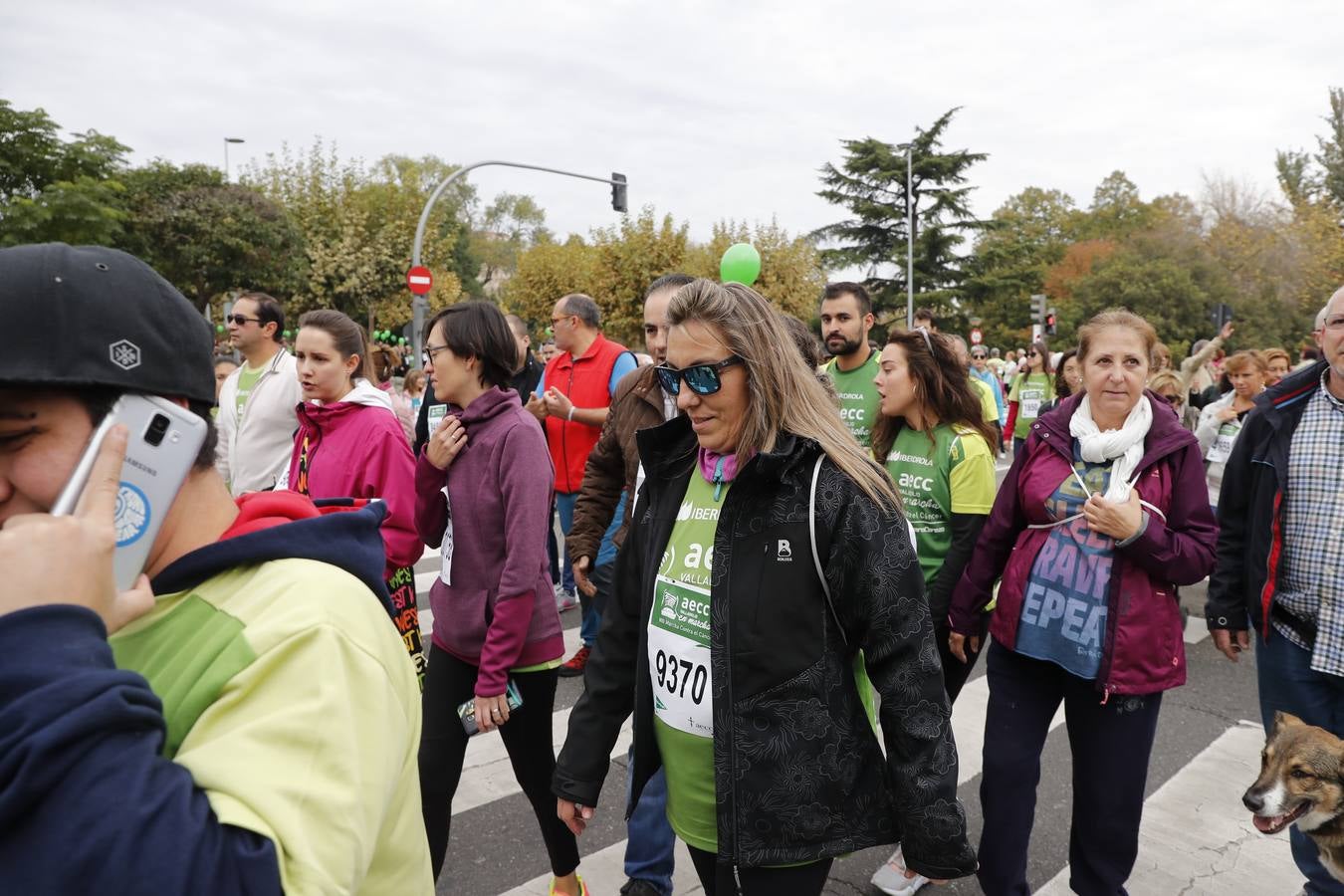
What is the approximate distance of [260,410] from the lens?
193 inches

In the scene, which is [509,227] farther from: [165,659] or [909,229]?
[165,659]

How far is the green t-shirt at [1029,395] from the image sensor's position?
11266 millimetres

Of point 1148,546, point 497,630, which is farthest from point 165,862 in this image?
point 1148,546

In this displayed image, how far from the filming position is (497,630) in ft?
9.93

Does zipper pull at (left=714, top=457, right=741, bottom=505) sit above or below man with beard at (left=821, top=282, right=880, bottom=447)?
below

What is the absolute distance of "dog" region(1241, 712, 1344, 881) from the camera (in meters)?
2.79

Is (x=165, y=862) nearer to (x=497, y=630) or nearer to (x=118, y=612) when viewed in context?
(x=118, y=612)

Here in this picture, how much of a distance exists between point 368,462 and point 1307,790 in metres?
3.42

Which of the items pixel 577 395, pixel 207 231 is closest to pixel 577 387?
pixel 577 395

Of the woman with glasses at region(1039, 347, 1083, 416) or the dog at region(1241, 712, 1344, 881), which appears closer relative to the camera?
the dog at region(1241, 712, 1344, 881)

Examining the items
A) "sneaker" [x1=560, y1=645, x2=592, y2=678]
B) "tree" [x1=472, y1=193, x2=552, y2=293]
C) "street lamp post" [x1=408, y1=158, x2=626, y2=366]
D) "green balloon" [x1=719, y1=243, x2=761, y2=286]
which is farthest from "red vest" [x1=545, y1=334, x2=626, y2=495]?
"tree" [x1=472, y1=193, x2=552, y2=293]

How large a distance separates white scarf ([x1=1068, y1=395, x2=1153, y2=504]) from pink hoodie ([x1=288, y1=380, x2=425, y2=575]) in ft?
7.94

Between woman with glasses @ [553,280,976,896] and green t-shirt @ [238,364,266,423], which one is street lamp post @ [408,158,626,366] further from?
woman with glasses @ [553,280,976,896]

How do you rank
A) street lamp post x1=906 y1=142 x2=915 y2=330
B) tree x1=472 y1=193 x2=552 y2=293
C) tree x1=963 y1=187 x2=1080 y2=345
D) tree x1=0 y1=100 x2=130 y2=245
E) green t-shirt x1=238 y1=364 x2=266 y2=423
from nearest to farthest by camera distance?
green t-shirt x1=238 y1=364 x2=266 y2=423 → tree x1=0 y1=100 x2=130 y2=245 → street lamp post x1=906 y1=142 x2=915 y2=330 → tree x1=963 y1=187 x2=1080 y2=345 → tree x1=472 y1=193 x2=552 y2=293
